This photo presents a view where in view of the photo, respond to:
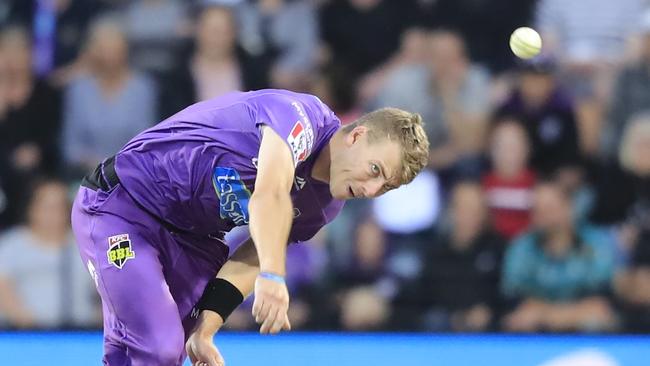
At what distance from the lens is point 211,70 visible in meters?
8.67

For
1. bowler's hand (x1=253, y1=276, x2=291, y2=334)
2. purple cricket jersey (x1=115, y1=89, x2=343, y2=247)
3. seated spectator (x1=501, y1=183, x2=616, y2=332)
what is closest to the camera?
bowler's hand (x1=253, y1=276, x2=291, y2=334)

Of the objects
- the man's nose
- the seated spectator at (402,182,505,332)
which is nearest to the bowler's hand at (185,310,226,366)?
the man's nose

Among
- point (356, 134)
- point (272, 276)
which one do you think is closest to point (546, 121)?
point (356, 134)

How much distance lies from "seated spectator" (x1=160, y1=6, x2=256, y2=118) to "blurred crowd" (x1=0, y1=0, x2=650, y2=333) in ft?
0.04

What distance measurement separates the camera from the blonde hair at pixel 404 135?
4.53 meters

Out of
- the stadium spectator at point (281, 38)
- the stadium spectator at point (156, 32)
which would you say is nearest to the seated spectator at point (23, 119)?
the stadium spectator at point (156, 32)

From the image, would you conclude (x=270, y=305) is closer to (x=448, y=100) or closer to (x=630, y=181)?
(x=448, y=100)

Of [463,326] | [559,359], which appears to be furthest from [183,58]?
[559,359]

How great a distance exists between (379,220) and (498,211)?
2.71 ft

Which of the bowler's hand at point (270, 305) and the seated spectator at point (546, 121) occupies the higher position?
the seated spectator at point (546, 121)

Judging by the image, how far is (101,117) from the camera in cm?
859

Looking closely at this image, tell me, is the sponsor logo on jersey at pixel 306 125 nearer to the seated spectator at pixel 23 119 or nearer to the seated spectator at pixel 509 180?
the seated spectator at pixel 509 180

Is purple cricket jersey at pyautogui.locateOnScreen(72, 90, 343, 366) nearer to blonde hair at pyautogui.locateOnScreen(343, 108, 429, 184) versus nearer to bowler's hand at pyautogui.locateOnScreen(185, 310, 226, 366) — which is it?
bowler's hand at pyautogui.locateOnScreen(185, 310, 226, 366)

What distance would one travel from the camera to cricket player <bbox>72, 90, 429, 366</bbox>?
4.54 meters
